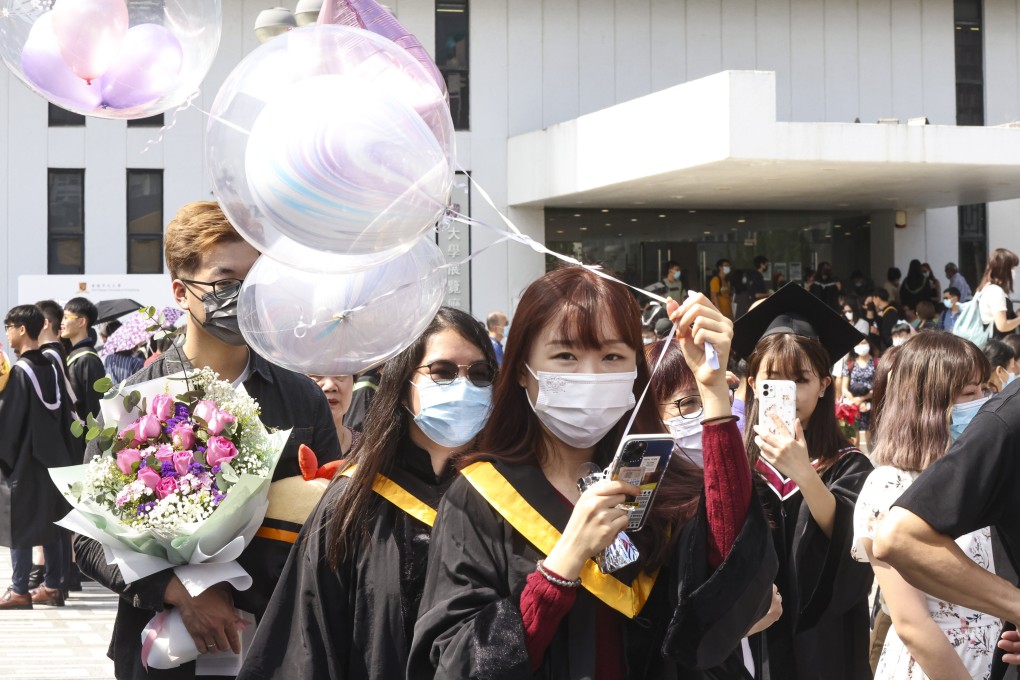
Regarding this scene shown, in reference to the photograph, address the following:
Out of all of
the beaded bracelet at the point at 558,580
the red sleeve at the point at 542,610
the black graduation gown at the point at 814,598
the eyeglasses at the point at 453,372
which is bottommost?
the black graduation gown at the point at 814,598

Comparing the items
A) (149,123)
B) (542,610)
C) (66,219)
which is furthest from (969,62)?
(542,610)

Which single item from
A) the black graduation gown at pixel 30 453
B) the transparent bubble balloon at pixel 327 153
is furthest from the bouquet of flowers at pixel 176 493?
the black graduation gown at pixel 30 453

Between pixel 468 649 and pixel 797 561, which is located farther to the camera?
pixel 797 561

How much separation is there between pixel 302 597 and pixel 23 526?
7206 mm

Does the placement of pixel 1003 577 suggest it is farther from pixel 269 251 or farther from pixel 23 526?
pixel 23 526

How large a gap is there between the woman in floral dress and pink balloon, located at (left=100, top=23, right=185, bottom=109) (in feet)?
7.68

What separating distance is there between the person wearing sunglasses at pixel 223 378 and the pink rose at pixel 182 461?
0.31 metres

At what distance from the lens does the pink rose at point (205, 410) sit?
11.9 ft

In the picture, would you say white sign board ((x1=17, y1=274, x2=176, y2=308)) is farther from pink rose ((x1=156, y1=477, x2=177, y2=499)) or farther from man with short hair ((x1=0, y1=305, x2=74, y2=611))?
pink rose ((x1=156, y1=477, x2=177, y2=499))

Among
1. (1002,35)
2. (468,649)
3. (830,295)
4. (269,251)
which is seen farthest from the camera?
(1002,35)

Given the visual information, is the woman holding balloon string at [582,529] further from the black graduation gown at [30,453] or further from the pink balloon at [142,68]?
the black graduation gown at [30,453]

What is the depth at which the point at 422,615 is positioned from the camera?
282cm

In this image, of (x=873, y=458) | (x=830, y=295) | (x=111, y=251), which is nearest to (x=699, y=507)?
(x=873, y=458)

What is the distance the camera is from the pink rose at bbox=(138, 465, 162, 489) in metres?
3.52
